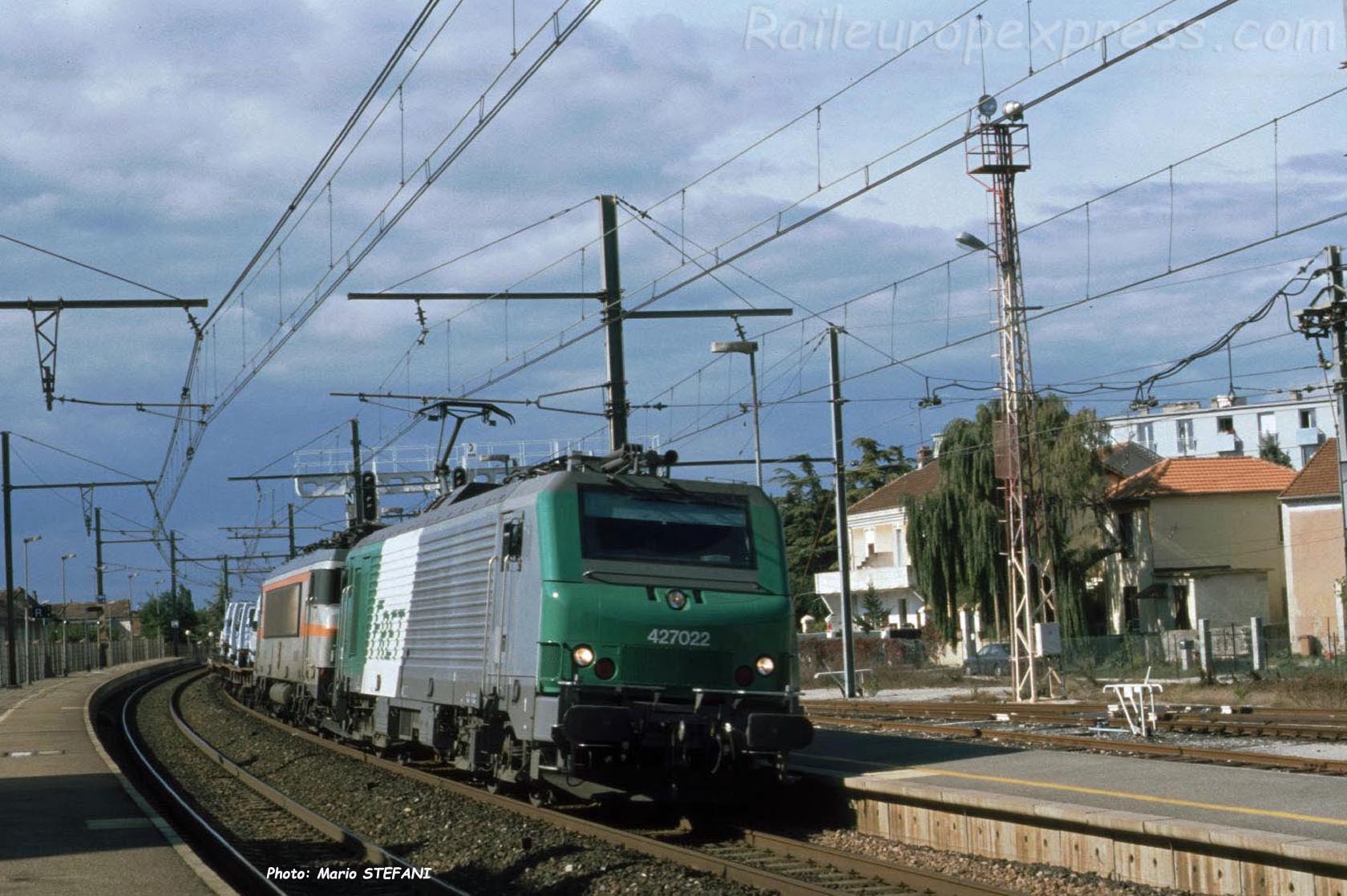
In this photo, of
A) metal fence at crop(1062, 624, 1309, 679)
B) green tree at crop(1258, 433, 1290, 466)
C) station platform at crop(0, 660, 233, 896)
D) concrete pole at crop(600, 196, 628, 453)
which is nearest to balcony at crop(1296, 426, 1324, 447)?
green tree at crop(1258, 433, 1290, 466)

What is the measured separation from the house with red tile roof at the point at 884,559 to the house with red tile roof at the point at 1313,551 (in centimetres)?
1741

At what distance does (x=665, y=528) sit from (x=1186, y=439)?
8532 centimetres

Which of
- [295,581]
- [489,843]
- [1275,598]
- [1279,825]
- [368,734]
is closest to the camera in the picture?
[1279,825]

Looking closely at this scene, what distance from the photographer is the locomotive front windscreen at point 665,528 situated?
1412 cm

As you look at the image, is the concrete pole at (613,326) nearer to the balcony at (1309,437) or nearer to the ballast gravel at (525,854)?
the ballast gravel at (525,854)

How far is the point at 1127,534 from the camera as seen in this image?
174 ft

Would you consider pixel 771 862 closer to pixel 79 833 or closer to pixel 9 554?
pixel 79 833

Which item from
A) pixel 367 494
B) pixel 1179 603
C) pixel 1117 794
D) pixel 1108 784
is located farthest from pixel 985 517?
pixel 1117 794

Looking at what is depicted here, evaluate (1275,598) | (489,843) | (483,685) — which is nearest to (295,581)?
(483,685)

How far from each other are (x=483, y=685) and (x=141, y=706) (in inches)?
1227

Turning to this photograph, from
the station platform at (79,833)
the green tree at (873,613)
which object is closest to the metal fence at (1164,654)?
the green tree at (873,613)

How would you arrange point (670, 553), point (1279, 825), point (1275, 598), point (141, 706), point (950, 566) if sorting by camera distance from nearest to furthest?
point (1279, 825), point (670, 553), point (141, 706), point (950, 566), point (1275, 598)

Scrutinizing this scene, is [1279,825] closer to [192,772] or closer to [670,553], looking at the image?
[670,553]

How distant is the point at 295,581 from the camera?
29.0m
